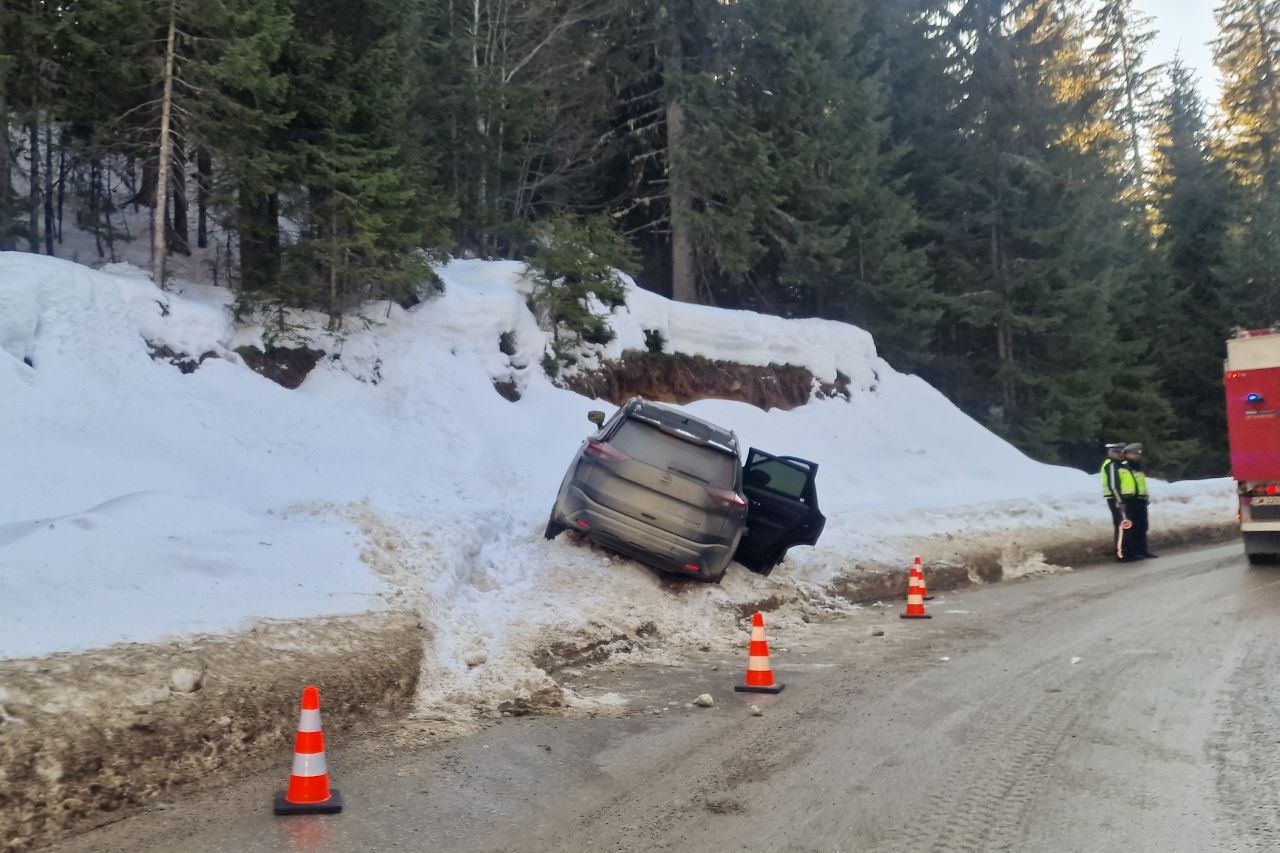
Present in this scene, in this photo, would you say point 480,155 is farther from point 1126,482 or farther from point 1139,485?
point 1139,485

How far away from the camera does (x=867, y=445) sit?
24.0 metres

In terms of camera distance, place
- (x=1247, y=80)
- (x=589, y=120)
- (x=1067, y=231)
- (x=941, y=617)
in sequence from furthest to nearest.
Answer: (x=1247, y=80), (x=1067, y=231), (x=589, y=120), (x=941, y=617)

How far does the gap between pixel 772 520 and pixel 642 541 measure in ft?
7.62

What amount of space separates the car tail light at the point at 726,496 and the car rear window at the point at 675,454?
0.30ft

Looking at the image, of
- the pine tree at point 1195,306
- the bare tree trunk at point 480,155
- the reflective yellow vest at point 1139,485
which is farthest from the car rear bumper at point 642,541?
the pine tree at point 1195,306

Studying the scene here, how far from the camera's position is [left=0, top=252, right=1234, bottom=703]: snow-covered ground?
7.91 meters

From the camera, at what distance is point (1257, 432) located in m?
15.9

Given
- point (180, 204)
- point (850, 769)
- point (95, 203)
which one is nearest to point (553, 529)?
point (850, 769)

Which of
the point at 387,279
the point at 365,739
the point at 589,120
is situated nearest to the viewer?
the point at 365,739

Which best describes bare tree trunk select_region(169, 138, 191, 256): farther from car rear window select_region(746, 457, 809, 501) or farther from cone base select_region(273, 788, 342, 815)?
cone base select_region(273, 788, 342, 815)

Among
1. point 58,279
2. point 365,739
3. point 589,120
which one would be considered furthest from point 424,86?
point 365,739

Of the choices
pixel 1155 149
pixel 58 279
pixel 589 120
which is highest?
pixel 1155 149

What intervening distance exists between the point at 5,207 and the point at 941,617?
13823 mm

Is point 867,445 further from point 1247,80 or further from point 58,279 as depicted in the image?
point 1247,80
